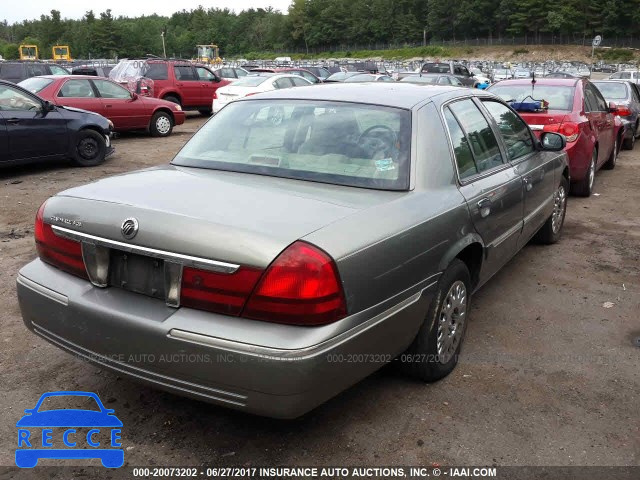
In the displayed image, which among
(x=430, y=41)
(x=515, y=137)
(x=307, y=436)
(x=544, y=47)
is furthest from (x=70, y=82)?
(x=430, y=41)

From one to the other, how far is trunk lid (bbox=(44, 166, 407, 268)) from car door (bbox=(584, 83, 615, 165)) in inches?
263

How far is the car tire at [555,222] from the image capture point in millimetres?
6205

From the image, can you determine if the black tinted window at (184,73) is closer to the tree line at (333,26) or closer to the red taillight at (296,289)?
the red taillight at (296,289)

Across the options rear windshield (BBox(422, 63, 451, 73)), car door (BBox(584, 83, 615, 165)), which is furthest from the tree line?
car door (BBox(584, 83, 615, 165))

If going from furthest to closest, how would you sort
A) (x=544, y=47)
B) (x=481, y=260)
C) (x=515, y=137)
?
(x=544, y=47), (x=515, y=137), (x=481, y=260)

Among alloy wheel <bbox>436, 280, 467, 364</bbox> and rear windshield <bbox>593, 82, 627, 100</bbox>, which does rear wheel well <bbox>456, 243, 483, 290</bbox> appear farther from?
rear windshield <bbox>593, 82, 627, 100</bbox>

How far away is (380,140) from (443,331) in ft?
3.78

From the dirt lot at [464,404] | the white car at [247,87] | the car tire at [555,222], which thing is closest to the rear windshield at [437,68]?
the white car at [247,87]

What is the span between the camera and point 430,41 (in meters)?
120

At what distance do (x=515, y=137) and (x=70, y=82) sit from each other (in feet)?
36.3

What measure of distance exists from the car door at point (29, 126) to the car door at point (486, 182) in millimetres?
7448

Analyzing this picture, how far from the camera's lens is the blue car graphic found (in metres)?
2.91

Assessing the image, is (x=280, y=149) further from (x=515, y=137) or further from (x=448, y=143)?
(x=515, y=137)

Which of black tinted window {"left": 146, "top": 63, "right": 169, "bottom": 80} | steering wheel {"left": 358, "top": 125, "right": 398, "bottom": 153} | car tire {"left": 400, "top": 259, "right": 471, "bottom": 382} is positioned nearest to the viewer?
car tire {"left": 400, "top": 259, "right": 471, "bottom": 382}
